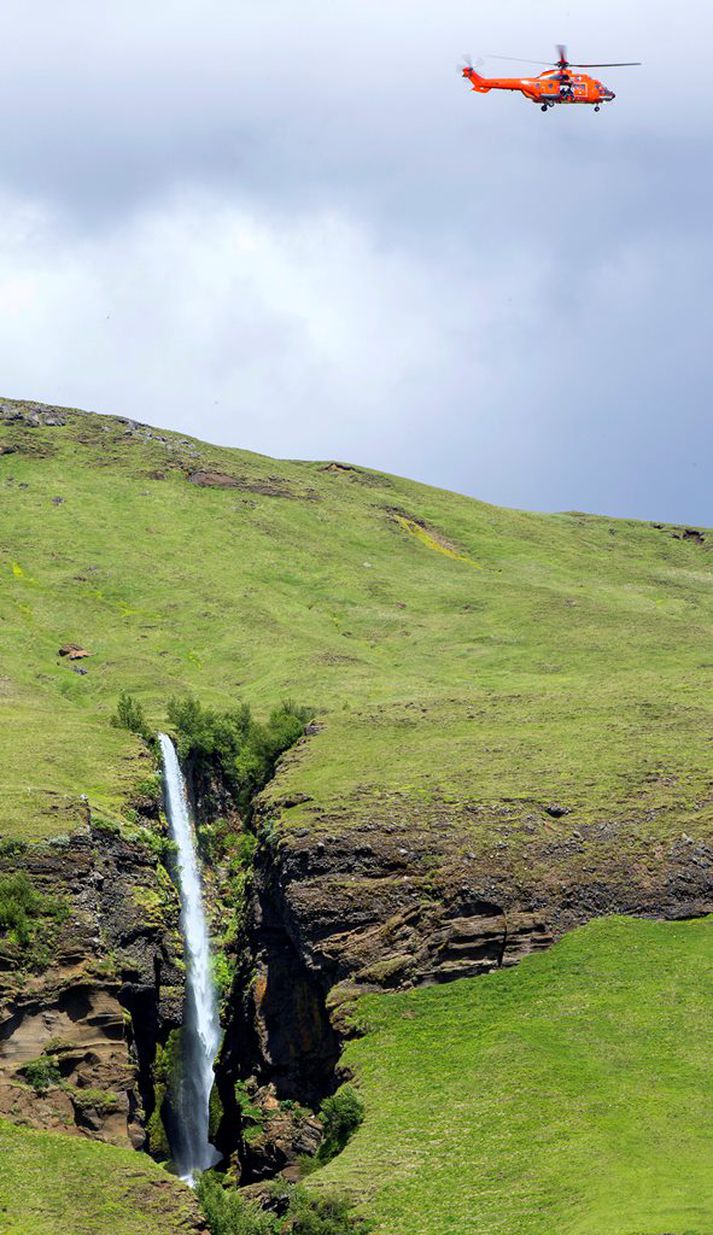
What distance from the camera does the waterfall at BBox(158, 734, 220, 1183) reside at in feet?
283

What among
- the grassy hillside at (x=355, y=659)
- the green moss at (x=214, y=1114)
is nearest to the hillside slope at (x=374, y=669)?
the grassy hillside at (x=355, y=659)

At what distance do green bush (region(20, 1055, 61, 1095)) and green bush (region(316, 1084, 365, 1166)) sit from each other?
42.7 ft

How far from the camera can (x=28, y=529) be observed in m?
181

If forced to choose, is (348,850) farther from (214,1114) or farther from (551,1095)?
(551,1095)

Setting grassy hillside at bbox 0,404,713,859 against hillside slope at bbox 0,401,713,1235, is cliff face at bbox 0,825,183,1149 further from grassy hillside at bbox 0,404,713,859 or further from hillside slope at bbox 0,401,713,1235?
grassy hillside at bbox 0,404,713,859

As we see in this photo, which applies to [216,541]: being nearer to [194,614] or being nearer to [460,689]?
[194,614]

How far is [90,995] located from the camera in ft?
252

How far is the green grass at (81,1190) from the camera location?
5994cm

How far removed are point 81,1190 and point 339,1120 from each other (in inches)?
500

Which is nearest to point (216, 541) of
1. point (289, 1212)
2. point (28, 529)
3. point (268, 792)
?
point (28, 529)

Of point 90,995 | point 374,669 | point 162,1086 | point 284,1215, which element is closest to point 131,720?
point 374,669

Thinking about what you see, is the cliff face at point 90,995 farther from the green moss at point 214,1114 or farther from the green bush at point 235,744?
the green bush at point 235,744

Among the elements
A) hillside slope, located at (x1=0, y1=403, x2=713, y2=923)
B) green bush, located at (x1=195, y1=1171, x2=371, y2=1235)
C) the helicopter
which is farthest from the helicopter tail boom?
green bush, located at (x1=195, y1=1171, x2=371, y2=1235)

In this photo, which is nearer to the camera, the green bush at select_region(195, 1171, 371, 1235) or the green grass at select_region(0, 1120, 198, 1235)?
the green grass at select_region(0, 1120, 198, 1235)
